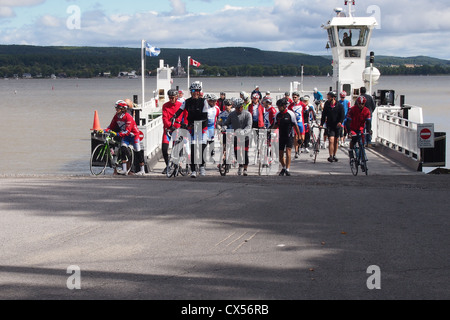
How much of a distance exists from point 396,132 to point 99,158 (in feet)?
32.7

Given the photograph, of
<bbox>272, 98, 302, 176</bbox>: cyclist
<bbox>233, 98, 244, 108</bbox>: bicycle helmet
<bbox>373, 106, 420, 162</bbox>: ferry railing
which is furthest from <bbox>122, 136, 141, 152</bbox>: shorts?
<bbox>373, 106, 420, 162</bbox>: ferry railing

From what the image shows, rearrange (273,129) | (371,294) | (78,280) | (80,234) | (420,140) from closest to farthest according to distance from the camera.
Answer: (371,294)
(78,280)
(80,234)
(273,129)
(420,140)

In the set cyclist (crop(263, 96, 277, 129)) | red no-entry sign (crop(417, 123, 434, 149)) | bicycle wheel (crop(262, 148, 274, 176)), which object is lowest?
bicycle wheel (crop(262, 148, 274, 176))

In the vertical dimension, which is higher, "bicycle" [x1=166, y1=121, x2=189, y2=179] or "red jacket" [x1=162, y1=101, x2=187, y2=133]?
"red jacket" [x1=162, y1=101, x2=187, y2=133]

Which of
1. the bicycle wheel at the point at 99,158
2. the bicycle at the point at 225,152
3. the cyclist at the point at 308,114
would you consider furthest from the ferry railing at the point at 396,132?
the bicycle wheel at the point at 99,158

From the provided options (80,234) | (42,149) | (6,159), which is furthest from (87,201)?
(42,149)

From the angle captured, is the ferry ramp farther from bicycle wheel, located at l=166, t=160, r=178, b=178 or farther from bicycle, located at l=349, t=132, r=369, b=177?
bicycle wheel, located at l=166, t=160, r=178, b=178

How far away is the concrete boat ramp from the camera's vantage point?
6.65m

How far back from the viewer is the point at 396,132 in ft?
73.5

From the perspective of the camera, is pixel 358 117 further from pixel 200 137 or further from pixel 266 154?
pixel 200 137

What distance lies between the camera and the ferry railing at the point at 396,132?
20094mm

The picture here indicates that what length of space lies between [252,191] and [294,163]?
8853mm

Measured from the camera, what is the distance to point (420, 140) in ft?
62.6

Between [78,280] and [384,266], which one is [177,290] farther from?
[384,266]
